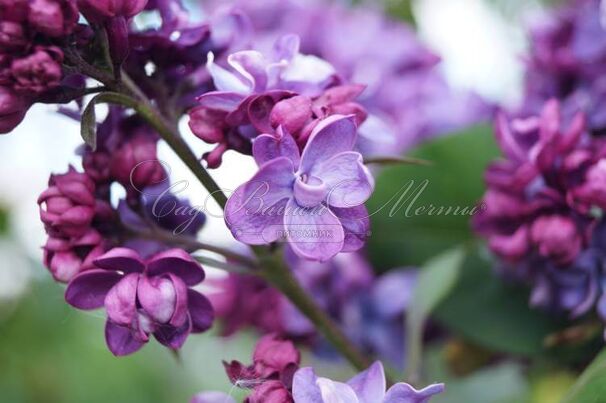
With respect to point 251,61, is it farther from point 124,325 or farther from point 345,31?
point 345,31

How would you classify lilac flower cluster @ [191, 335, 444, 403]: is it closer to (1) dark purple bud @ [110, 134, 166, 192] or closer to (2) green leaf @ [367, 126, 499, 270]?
(1) dark purple bud @ [110, 134, 166, 192]

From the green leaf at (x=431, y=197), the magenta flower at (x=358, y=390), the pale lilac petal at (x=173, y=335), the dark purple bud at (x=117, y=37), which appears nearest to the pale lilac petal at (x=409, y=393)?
the magenta flower at (x=358, y=390)

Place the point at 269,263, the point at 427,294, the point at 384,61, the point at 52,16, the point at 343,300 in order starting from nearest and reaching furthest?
the point at 52,16, the point at 269,263, the point at 427,294, the point at 343,300, the point at 384,61

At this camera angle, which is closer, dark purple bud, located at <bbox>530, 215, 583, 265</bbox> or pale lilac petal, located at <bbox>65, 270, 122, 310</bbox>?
pale lilac petal, located at <bbox>65, 270, 122, 310</bbox>

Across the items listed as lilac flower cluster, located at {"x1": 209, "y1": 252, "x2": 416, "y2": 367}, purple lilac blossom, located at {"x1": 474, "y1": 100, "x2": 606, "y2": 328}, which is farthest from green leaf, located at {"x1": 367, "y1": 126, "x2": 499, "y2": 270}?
purple lilac blossom, located at {"x1": 474, "y1": 100, "x2": 606, "y2": 328}

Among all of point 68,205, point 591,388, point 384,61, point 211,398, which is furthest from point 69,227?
point 384,61

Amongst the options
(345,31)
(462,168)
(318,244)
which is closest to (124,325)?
(318,244)

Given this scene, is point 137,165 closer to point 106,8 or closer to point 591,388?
point 106,8
